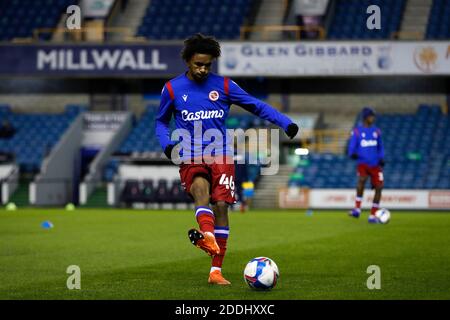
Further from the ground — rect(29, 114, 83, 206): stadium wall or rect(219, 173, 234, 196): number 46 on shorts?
rect(219, 173, 234, 196): number 46 on shorts

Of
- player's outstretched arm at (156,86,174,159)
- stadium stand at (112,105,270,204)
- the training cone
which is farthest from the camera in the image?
stadium stand at (112,105,270,204)

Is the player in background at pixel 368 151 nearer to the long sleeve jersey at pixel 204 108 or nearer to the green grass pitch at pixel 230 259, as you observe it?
the green grass pitch at pixel 230 259

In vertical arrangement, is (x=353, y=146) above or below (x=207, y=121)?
below

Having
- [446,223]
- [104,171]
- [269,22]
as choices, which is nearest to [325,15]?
[269,22]

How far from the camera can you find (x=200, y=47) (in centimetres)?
949

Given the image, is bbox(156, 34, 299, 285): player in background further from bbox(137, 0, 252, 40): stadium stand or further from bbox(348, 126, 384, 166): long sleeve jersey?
bbox(137, 0, 252, 40): stadium stand

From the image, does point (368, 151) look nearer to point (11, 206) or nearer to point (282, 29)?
point (11, 206)

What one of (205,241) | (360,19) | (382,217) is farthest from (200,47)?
(360,19)

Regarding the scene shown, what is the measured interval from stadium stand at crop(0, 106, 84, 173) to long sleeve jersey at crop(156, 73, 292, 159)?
92.0 feet

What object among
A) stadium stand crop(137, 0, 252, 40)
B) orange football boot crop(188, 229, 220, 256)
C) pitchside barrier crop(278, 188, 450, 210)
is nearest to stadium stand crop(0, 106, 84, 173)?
stadium stand crop(137, 0, 252, 40)

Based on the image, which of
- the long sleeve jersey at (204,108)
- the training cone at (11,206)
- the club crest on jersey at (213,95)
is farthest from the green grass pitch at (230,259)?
the training cone at (11,206)

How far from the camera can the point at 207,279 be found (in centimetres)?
1023

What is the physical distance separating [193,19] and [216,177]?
3095cm

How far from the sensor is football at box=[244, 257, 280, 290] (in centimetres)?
909
